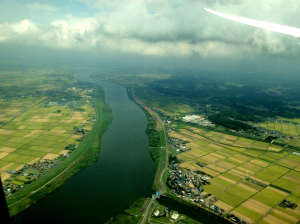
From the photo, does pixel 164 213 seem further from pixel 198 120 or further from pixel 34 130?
pixel 198 120

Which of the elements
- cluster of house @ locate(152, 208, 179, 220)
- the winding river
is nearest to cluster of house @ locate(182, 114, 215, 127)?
the winding river

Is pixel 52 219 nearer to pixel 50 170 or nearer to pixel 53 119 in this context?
pixel 50 170

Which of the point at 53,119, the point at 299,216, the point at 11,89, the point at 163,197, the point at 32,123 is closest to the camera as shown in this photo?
the point at 299,216

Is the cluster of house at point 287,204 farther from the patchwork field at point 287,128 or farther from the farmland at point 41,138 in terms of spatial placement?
the farmland at point 41,138

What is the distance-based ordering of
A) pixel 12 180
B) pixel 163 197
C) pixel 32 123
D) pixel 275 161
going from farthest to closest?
pixel 32 123 < pixel 275 161 < pixel 12 180 < pixel 163 197

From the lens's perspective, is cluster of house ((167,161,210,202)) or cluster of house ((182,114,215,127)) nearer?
cluster of house ((167,161,210,202))

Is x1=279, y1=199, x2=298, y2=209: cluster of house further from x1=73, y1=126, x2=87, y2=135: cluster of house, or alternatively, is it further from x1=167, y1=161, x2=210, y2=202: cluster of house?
x1=73, y1=126, x2=87, y2=135: cluster of house

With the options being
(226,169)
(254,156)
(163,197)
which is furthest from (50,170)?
(254,156)
